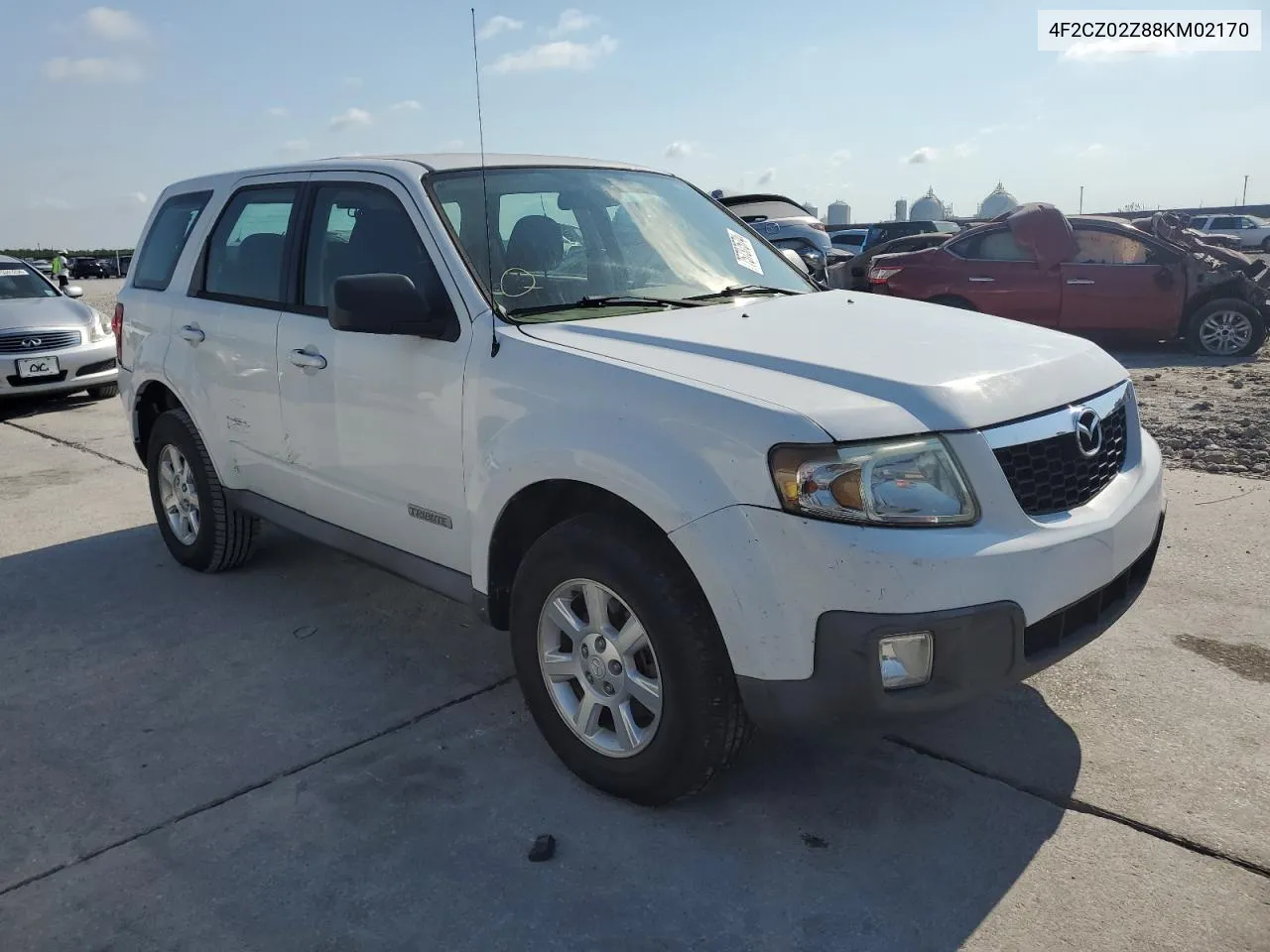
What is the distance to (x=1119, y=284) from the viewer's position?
11.2m

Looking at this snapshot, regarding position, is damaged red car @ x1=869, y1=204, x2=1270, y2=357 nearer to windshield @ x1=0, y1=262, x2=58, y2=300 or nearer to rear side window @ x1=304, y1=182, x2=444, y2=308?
rear side window @ x1=304, y1=182, x2=444, y2=308

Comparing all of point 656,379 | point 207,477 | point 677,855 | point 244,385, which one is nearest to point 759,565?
point 656,379

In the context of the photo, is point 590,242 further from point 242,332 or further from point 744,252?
point 242,332

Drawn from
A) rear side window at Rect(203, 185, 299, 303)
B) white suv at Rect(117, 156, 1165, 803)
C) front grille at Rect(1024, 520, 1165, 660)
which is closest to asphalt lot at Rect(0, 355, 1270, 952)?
white suv at Rect(117, 156, 1165, 803)

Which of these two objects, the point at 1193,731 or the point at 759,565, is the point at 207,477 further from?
the point at 1193,731

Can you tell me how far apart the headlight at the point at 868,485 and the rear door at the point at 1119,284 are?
9.58 metres

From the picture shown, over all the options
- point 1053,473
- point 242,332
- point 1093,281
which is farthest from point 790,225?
point 1053,473

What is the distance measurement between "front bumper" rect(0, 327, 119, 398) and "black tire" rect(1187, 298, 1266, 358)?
11078 millimetres

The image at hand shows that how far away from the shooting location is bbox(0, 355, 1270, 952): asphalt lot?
2562 millimetres

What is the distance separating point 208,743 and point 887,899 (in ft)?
7.24

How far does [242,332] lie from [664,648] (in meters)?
2.56

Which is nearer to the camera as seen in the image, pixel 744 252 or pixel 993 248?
pixel 744 252

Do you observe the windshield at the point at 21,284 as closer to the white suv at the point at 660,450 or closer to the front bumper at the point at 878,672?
the white suv at the point at 660,450

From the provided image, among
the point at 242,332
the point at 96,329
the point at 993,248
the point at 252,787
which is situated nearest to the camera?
the point at 252,787
